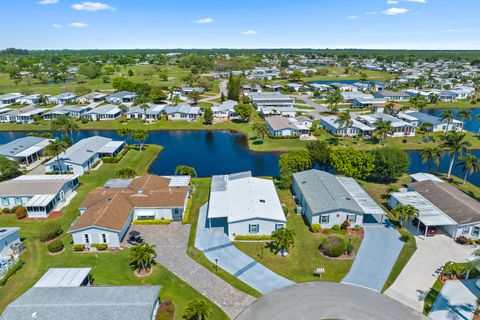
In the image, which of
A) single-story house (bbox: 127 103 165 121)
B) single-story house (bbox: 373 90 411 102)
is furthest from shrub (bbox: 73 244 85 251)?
single-story house (bbox: 373 90 411 102)

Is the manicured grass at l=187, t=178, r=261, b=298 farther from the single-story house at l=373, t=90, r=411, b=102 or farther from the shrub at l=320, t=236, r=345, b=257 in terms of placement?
the single-story house at l=373, t=90, r=411, b=102

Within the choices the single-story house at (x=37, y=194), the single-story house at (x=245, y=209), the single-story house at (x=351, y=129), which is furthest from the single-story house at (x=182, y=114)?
the single-story house at (x=245, y=209)

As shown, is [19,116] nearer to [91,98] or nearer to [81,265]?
[91,98]

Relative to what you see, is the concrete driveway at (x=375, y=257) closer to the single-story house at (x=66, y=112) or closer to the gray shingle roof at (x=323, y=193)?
the gray shingle roof at (x=323, y=193)

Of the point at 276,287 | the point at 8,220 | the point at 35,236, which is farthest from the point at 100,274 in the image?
the point at 8,220

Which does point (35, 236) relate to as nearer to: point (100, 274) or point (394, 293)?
point (100, 274)
